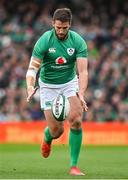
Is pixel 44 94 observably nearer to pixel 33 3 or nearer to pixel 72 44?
pixel 72 44

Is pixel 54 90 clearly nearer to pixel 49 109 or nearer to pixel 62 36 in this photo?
pixel 49 109

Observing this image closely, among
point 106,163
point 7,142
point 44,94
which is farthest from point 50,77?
point 7,142

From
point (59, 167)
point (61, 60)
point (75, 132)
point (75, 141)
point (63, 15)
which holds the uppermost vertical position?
point (63, 15)

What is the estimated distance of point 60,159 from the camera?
50.4 feet

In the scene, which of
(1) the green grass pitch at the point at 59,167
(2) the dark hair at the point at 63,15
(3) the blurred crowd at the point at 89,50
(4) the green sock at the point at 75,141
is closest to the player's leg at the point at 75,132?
(4) the green sock at the point at 75,141

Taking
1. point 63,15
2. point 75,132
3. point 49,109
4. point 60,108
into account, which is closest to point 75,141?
point 75,132

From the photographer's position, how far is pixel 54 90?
12.1 metres

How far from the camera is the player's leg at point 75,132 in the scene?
36.8 ft

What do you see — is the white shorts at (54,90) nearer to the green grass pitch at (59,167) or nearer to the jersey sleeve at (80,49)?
the jersey sleeve at (80,49)

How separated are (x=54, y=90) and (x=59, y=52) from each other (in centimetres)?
78

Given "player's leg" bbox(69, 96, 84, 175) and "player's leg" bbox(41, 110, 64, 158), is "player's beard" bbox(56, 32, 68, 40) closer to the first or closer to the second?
"player's leg" bbox(69, 96, 84, 175)

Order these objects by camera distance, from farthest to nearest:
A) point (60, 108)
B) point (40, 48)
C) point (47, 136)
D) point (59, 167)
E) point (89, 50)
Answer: point (89, 50) < point (59, 167) < point (47, 136) < point (40, 48) < point (60, 108)

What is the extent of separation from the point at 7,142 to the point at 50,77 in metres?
11.5

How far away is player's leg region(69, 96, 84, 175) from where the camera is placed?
1122 centimetres
